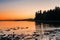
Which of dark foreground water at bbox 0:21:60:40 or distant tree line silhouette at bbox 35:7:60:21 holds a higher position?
distant tree line silhouette at bbox 35:7:60:21

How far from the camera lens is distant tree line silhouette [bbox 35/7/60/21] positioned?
2.48 metres

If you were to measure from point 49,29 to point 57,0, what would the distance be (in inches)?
18.7

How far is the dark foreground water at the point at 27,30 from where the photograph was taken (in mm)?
2453

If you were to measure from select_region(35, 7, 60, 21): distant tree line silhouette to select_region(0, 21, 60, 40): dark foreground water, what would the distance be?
96 mm

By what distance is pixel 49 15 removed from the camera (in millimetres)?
2502

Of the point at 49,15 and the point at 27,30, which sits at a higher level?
the point at 49,15

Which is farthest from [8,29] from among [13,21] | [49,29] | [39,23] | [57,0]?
[57,0]

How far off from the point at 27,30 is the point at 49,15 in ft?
1.38

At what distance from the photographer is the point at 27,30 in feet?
8.16

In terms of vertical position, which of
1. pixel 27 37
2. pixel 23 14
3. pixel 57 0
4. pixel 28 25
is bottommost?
pixel 27 37

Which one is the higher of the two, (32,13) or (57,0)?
(57,0)

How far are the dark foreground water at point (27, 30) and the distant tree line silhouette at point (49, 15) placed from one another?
0.10 m

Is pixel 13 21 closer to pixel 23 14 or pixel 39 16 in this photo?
pixel 23 14

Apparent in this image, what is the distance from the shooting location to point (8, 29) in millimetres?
2479
